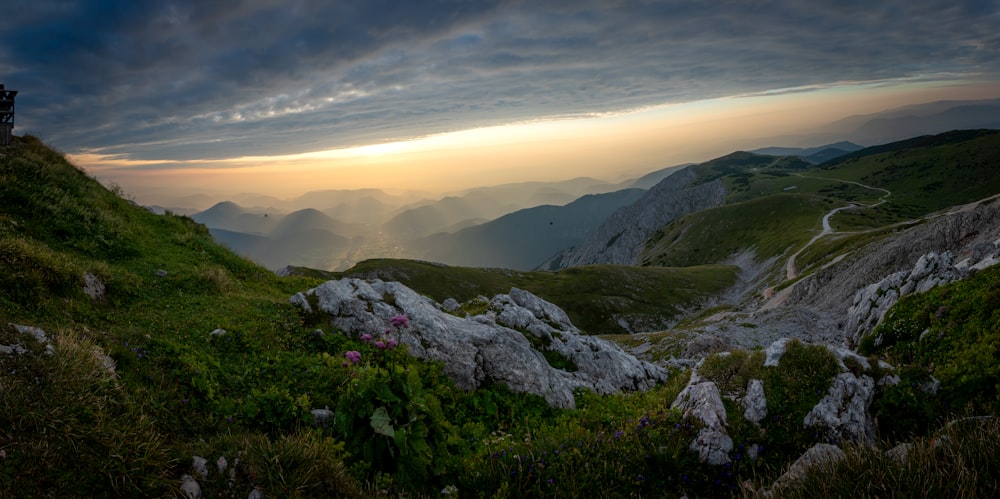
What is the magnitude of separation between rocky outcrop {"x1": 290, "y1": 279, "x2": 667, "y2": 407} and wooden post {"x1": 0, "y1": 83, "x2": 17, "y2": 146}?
27370 mm

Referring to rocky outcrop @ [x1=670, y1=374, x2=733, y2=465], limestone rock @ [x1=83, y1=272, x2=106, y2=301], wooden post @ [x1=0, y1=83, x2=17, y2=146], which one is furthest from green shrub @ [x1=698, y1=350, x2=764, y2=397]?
wooden post @ [x1=0, y1=83, x2=17, y2=146]

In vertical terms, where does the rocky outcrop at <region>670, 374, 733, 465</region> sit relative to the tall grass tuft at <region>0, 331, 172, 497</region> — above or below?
below

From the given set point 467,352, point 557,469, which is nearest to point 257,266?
point 467,352

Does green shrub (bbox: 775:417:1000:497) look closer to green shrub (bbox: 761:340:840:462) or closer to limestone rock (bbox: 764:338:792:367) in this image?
green shrub (bbox: 761:340:840:462)

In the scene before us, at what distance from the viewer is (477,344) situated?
15.8 metres

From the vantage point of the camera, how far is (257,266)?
81.4 ft

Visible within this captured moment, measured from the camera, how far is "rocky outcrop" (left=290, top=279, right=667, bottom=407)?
48.1 feet

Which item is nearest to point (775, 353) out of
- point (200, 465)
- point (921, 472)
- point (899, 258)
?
point (921, 472)

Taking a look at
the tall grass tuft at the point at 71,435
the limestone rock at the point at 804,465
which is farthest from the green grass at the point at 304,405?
the limestone rock at the point at 804,465

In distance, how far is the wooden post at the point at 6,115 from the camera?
27.1m

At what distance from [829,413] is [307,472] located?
11074 millimetres

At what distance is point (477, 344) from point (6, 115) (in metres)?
35.1

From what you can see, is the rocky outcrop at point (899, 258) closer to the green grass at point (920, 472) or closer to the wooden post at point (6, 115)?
the green grass at point (920, 472)

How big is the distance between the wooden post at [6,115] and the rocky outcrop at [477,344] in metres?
27.4
